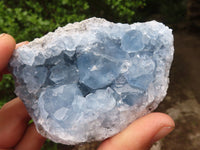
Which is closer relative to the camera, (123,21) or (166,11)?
(123,21)

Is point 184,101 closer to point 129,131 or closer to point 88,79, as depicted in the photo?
point 129,131

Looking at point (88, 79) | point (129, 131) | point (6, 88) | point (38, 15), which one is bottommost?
point (6, 88)

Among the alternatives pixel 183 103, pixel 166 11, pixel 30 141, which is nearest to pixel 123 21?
pixel 183 103

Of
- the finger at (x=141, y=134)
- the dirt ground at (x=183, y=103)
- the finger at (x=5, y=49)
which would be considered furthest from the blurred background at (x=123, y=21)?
the finger at (x=141, y=134)

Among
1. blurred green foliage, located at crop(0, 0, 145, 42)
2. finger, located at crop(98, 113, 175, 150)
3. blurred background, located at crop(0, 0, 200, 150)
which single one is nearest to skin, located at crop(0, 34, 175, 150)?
finger, located at crop(98, 113, 175, 150)

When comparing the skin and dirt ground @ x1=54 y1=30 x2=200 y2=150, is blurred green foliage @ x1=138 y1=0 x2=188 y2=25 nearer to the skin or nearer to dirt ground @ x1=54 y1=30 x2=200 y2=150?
dirt ground @ x1=54 y1=30 x2=200 y2=150

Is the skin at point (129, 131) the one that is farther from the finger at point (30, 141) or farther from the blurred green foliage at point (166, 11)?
the blurred green foliage at point (166, 11)
